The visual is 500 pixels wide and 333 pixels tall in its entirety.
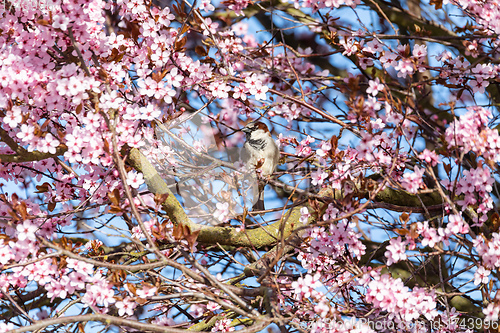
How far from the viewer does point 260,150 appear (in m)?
3.75

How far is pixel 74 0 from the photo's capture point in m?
2.47

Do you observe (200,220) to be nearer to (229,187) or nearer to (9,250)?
(229,187)

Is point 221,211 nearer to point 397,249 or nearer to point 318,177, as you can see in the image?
point 318,177

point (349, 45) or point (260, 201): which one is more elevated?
point (349, 45)

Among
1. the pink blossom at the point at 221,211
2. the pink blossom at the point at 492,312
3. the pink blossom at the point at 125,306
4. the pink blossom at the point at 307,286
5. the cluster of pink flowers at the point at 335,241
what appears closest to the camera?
the pink blossom at the point at 492,312

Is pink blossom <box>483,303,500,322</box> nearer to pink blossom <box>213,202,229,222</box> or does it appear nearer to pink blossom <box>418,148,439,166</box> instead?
pink blossom <box>418,148,439,166</box>

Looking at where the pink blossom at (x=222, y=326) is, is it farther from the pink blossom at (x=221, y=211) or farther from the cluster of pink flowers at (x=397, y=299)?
the cluster of pink flowers at (x=397, y=299)

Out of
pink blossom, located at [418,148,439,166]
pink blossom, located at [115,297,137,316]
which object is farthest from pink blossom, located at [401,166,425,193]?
pink blossom, located at [115,297,137,316]

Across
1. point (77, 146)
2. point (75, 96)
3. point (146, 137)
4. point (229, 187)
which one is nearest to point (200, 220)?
point (229, 187)

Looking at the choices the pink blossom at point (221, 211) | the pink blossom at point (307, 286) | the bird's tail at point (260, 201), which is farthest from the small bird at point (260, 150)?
the pink blossom at point (307, 286)

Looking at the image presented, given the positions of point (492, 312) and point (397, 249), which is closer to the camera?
point (492, 312)

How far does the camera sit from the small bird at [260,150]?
132 inches

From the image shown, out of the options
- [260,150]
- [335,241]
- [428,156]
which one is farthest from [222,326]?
[428,156]

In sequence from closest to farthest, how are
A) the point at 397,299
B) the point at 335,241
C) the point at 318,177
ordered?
1. the point at 397,299
2. the point at 335,241
3. the point at 318,177
